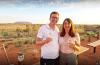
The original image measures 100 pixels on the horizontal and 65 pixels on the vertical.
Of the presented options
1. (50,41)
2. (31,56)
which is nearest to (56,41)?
(50,41)

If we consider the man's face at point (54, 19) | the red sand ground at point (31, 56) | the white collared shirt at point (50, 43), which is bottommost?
the red sand ground at point (31, 56)

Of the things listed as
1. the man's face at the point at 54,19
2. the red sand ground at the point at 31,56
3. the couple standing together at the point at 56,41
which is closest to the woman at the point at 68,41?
the couple standing together at the point at 56,41

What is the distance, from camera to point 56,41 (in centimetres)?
275

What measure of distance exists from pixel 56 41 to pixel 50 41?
77mm

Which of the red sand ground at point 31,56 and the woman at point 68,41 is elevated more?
the woman at point 68,41

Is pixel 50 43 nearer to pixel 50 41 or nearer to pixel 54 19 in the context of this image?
pixel 50 41

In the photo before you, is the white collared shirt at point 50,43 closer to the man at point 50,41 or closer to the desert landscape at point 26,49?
the man at point 50,41

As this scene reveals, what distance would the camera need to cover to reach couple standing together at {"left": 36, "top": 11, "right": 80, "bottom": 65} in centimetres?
273

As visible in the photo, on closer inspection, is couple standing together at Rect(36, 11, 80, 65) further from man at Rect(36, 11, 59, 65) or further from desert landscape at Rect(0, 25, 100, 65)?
desert landscape at Rect(0, 25, 100, 65)

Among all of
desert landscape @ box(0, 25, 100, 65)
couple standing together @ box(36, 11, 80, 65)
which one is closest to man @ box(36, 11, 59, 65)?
couple standing together @ box(36, 11, 80, 65)

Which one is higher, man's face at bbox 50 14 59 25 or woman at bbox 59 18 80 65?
man's face at bbox 50 14 59 25

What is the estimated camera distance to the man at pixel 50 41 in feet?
8.93

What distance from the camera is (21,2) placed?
3062 mm

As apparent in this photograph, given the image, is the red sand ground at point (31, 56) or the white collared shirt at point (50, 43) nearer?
the white collared shirt at point (50, 43)
